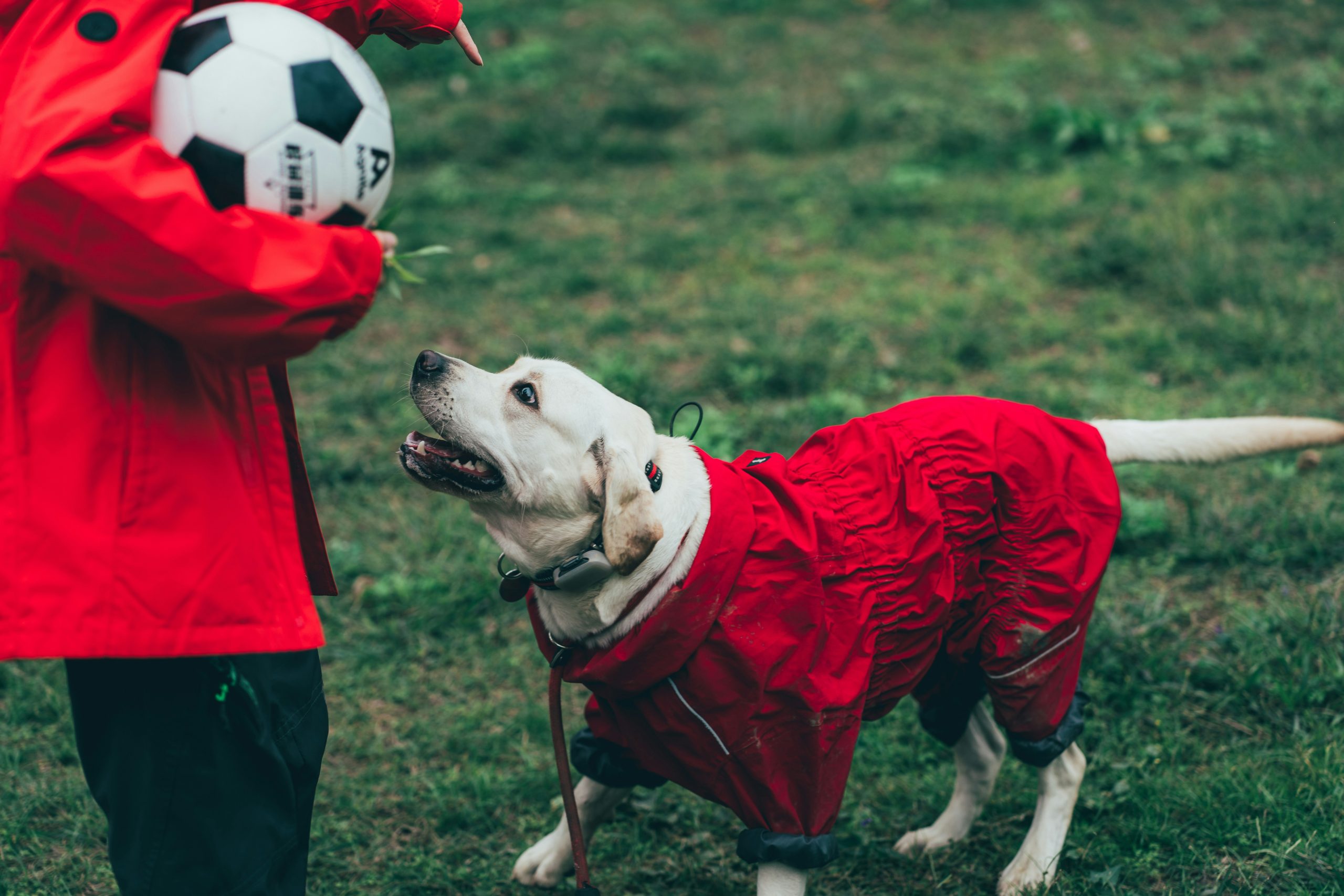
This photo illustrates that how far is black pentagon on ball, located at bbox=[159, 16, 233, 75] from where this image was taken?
1736 mm

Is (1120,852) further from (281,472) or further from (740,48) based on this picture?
(740,48)

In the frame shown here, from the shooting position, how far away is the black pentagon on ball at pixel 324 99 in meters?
1.80

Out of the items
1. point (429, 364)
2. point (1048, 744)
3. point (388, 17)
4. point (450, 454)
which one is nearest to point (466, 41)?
point (388, 17)

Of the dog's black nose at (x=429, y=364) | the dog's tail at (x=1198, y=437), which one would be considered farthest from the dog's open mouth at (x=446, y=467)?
the dog's tail at (x=1198, y=437)

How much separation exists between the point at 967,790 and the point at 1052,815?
248mm

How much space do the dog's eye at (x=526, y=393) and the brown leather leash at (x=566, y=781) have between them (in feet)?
1.90

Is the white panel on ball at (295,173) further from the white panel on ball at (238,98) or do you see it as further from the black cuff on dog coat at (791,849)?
the black cuff on dog coat at (791,849)

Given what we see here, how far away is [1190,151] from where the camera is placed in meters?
7.57

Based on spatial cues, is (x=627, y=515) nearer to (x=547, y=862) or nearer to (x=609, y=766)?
(x=609, y=766)

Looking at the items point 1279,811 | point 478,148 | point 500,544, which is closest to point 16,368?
point 500,544

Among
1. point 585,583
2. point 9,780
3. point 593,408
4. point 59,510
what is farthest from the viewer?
point 9,780

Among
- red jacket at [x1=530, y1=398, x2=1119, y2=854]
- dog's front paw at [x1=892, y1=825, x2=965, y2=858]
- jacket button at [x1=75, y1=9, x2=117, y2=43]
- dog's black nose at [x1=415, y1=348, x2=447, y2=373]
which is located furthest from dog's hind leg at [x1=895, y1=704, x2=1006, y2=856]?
jacket button at [x1=75, y1=9, x2=117, y2=43]

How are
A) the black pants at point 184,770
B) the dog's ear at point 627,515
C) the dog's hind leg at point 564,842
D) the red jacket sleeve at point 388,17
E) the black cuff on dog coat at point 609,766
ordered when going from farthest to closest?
the dog's hind leg at point 564,842 < the black cuff on dog coat at point 609,766 < the dog's ear at point 627,515 < the red jacket sleeve at point 388,17 < the black pants at point 184,770

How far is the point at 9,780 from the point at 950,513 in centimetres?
279
